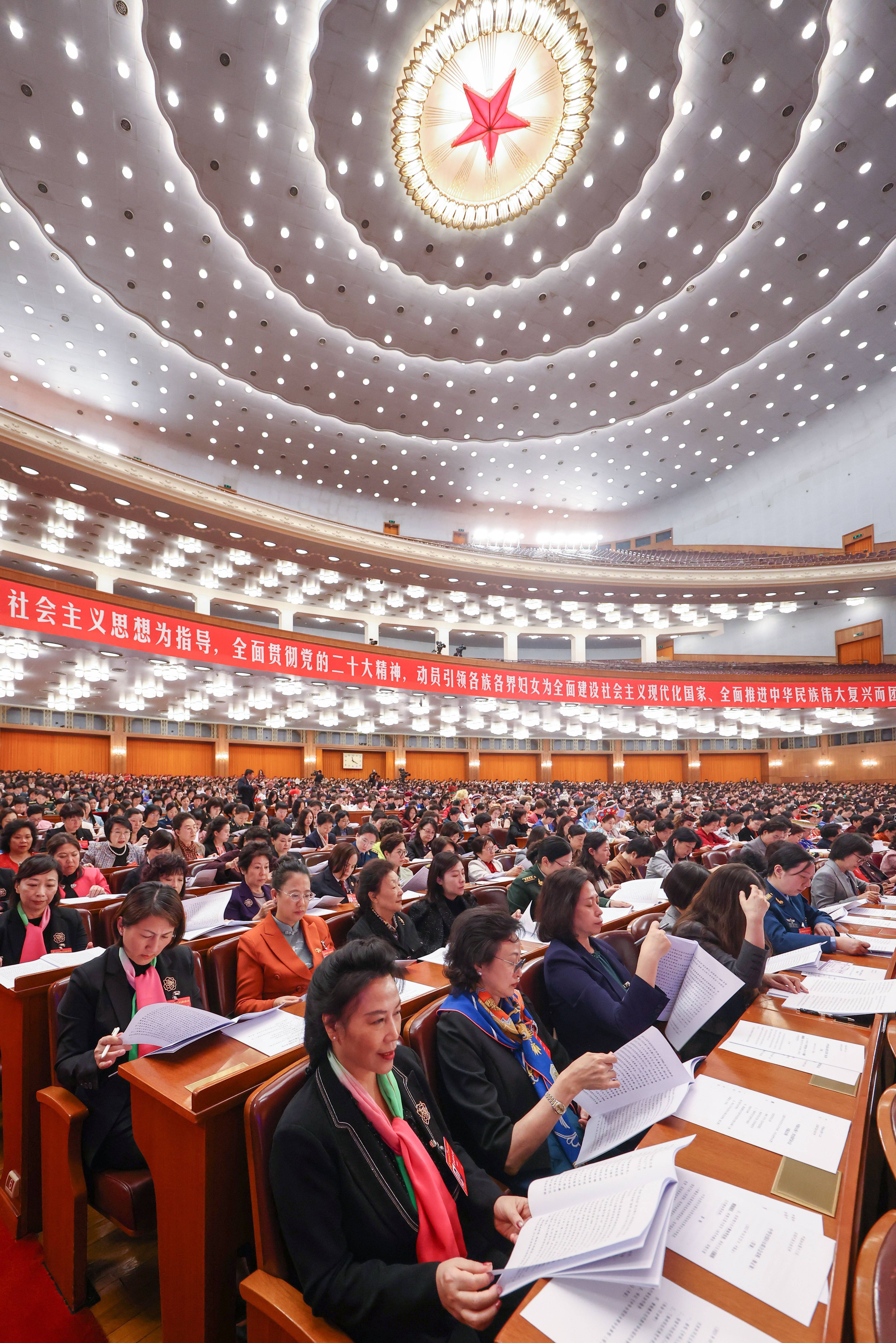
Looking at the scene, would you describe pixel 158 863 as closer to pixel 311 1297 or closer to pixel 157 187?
pixel 311 1297

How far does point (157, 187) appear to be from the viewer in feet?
41.2

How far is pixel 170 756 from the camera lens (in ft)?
62.5

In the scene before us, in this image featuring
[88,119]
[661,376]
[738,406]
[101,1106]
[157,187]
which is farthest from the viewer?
[738,406]

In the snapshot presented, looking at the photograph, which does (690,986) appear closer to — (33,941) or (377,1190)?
(377,1190)

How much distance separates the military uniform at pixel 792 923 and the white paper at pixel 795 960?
0.10 meters

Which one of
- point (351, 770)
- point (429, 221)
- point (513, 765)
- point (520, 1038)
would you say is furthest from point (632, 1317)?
point (513, 765)

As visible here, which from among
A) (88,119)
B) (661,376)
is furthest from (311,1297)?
→ (661,376)

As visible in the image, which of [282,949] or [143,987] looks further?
[282,949]

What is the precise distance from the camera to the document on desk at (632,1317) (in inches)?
30.0

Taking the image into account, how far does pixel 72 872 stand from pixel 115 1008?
222 centimetres

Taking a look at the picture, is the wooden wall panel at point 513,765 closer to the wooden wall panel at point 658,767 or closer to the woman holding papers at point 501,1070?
the wooden wall panel at point 658,767

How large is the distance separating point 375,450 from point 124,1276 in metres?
22.5

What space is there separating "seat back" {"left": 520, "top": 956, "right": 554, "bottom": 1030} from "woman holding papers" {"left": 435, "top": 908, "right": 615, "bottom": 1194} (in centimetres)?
20

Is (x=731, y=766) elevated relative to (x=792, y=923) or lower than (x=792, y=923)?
lower
